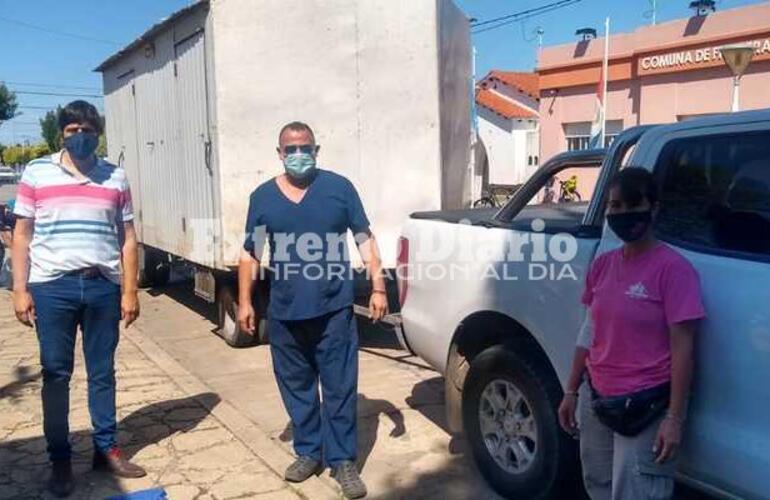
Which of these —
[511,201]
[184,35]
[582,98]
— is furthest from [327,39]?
[582,98]

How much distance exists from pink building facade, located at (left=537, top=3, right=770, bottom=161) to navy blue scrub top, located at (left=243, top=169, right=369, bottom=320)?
1226 centimetres

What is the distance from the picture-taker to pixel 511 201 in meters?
4.12

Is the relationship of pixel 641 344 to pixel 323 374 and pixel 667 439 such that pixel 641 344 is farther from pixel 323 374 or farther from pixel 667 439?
pixel 323 374

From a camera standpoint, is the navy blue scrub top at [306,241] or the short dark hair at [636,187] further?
the navy blue scrub top at [306,241]

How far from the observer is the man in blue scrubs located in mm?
3822

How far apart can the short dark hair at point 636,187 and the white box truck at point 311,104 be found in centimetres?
447

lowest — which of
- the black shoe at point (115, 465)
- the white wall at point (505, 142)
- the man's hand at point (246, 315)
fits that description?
the black shoe at point (115, 465)

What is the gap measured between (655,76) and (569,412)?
1614 centimetres

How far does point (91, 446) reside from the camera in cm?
449

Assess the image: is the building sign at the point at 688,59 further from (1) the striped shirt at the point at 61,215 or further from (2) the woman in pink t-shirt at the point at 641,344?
(1) the striped shirt at the point at 61,215

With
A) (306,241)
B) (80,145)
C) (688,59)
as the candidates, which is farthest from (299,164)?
(688,59)

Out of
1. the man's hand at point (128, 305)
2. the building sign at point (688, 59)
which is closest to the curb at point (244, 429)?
the man's hand at point (128, 305)

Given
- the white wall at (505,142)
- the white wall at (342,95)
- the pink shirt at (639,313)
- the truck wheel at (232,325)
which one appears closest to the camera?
the pink shirt at (639,313)

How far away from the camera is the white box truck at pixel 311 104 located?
654 centimetres
